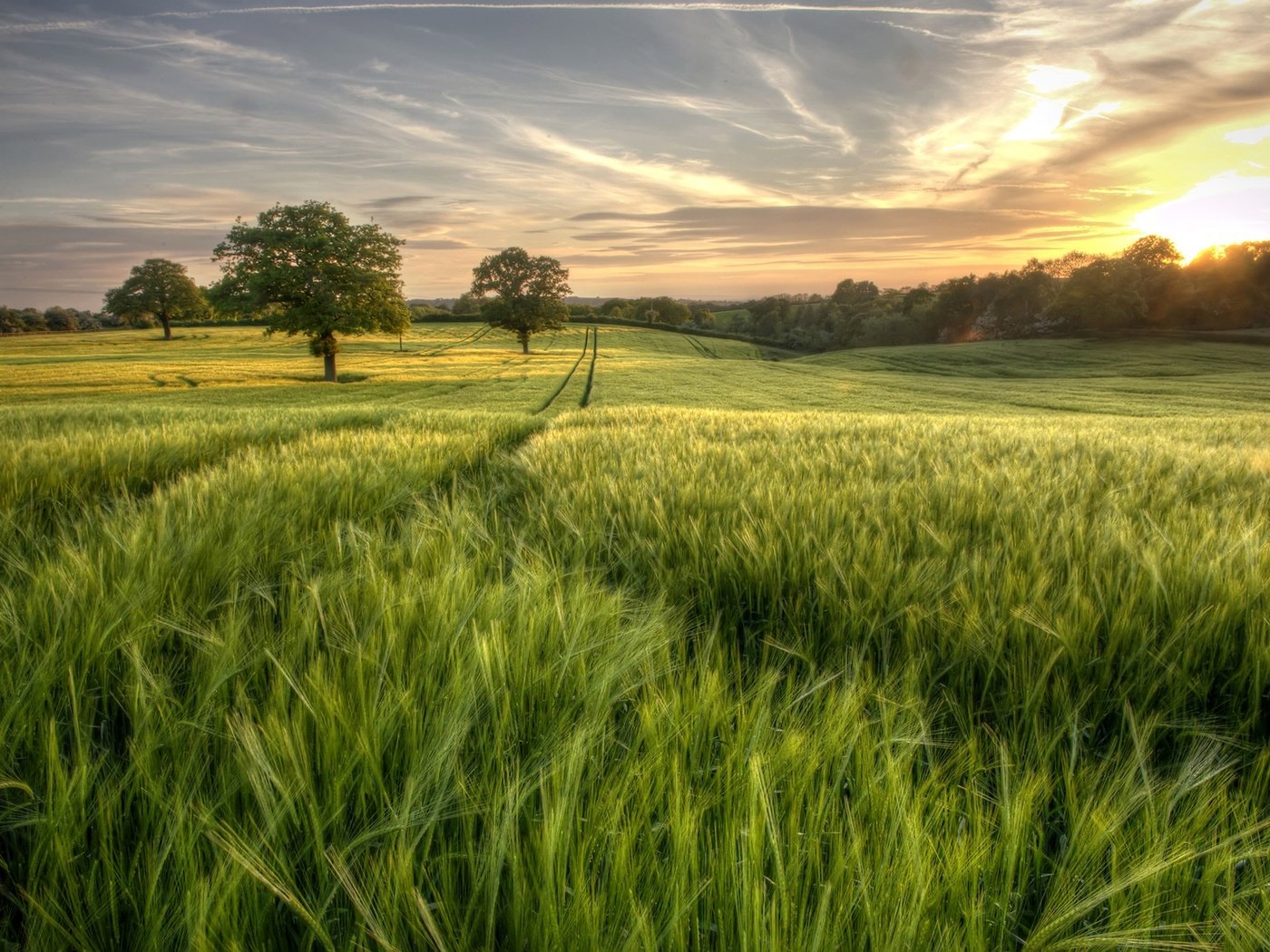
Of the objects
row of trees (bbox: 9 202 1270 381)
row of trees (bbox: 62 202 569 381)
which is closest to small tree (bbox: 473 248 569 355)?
row of trees (bbox: 9 202 1270 381)

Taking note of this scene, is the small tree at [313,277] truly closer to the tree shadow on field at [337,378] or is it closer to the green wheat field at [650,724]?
the tree shadow on field at [337,378]

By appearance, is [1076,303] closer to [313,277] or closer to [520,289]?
[520,289]

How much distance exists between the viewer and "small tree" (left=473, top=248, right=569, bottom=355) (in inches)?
2270

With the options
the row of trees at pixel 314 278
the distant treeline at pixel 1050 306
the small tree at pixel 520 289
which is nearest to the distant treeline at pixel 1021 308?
the distant treeline at pixel 1050 306

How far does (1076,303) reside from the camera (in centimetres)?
6569

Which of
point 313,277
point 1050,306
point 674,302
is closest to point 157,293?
point 313,277

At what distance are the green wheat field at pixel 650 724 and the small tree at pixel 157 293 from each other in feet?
290

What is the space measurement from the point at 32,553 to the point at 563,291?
2402 inches

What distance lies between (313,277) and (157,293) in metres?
53.7

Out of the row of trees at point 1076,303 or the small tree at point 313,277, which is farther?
the row of trees at point 1076,303

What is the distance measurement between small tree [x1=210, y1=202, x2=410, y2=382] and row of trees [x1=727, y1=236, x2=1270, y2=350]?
70.3m

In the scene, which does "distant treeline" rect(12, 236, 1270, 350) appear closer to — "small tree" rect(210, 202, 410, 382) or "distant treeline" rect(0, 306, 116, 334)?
"distant treeline" rect(0, 306, 116, 334)

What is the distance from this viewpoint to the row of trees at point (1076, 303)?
6316cm

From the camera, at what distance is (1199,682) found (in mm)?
1149
